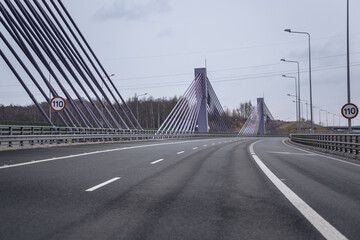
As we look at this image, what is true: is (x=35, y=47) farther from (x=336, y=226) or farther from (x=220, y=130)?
(x=220, y=130)

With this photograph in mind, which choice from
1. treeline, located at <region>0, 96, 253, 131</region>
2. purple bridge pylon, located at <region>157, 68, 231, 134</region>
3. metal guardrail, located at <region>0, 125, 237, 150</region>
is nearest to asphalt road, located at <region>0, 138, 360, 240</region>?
metal guardrail, located at <region>0, 125, 237, 150</region>

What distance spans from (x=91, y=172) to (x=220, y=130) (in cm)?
6758

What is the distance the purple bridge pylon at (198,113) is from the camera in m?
55.7

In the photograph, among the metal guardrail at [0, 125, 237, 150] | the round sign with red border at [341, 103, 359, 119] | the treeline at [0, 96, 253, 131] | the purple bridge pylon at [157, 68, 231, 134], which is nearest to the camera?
the round sign with red border at [341, 103, 359, 119]

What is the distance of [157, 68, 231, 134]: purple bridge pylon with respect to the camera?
55.7 metres

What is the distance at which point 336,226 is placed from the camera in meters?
4.20

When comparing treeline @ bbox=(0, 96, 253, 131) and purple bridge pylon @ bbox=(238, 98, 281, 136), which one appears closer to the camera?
purple bridge pylon @ bbox=(238, 98, 281, 136)

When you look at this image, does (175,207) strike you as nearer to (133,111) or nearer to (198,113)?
(198,113)

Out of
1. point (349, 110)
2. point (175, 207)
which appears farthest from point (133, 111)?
point (175, 207)

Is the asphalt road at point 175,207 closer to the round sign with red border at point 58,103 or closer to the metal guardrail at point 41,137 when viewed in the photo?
the metal guardrail at point 41,137

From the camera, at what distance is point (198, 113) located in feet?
212

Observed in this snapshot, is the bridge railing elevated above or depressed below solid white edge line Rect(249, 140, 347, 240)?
above

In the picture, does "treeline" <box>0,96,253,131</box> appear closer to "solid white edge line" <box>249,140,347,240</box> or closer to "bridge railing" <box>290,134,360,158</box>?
"bridge railing" <box>290,134,360,158</box>

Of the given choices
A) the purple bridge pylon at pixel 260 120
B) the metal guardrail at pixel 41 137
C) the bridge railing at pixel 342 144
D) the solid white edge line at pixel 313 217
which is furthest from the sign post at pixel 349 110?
the purple bridge pylon at pixel 260 120
